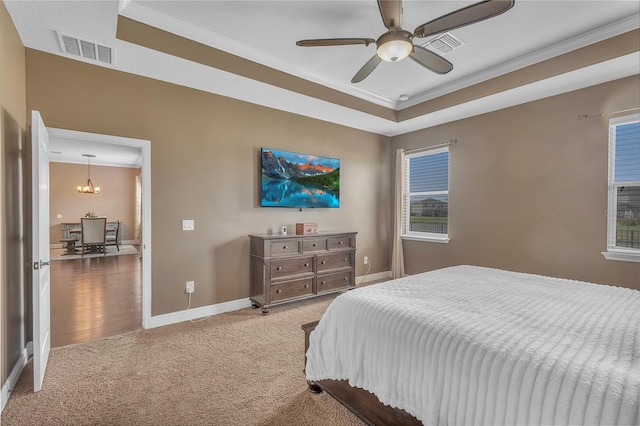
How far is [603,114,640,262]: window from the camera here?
10.1 ft

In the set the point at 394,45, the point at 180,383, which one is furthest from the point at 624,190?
the point at 180,383

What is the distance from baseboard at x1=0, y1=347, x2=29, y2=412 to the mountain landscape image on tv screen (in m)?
2.58

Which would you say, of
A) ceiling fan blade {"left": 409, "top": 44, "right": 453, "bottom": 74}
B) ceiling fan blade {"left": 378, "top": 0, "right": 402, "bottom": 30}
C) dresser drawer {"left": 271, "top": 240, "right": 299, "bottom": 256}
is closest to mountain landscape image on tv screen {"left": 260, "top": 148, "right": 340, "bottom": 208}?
dresser drawer {"left": 271, "top": 240, "right": 299, "bottom": 256}

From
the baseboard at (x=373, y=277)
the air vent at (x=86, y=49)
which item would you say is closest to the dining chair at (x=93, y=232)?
the air vent at (x=86, y=49)

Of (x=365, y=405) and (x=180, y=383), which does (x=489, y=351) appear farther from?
(x=180, y=383)

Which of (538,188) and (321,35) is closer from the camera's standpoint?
(321,35)

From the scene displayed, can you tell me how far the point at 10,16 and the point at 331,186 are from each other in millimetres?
3622

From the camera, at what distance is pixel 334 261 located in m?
4.16

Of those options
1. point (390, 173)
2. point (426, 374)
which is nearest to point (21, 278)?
point (426, 374)

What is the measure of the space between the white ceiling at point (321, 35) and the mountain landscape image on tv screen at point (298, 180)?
0.77 metres

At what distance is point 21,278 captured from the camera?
95.9 inches

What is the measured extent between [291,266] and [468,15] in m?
2.96

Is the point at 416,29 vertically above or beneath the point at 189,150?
above

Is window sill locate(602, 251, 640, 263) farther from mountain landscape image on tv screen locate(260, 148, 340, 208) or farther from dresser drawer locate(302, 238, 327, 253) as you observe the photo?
mountain landscape image on tv screen locate(260, 148, 340, 208)
